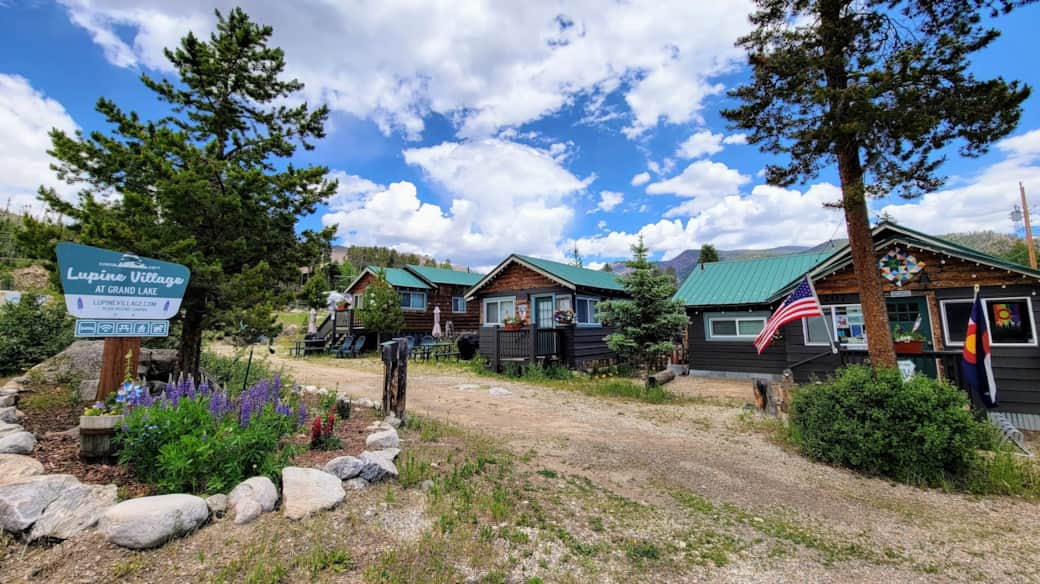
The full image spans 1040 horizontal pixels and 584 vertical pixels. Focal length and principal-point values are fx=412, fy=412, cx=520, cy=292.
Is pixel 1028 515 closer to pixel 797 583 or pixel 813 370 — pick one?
pixel 797 583

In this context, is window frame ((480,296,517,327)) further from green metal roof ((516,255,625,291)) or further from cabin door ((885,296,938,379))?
cabin door ((885,296,938,379))

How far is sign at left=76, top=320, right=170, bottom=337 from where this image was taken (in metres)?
3.96

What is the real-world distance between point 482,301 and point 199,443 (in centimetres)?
1560

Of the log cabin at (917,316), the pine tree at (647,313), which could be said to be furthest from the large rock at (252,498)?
the pine tree at (647,313)

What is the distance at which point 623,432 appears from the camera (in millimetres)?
7020

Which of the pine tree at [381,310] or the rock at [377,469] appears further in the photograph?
the pine tree at [381,310]

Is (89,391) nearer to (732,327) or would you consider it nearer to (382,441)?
(382,441)

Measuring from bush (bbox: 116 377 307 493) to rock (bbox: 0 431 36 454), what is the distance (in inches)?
29.8

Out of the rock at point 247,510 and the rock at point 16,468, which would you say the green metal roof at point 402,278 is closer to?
the rock at point 16,468

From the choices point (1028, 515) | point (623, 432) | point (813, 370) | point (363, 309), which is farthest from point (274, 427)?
point (363, 309)

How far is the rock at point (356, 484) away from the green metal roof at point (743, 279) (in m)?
13.3

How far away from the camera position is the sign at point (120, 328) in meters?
3.96

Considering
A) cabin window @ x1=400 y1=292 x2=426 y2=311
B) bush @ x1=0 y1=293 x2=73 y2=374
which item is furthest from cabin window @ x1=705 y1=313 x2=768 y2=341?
bush @ x1=0 y1=293 x2=73 y2=374

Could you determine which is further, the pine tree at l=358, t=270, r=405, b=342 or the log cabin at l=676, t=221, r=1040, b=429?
the pine tree at l=358, t=270, r=405, b=342
